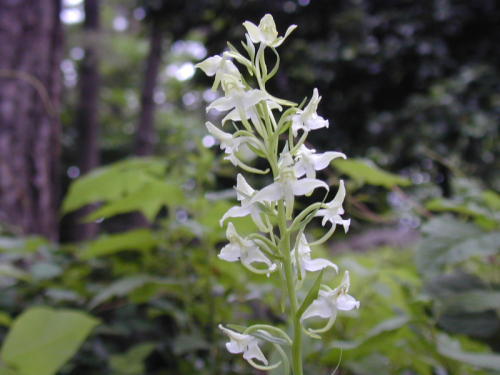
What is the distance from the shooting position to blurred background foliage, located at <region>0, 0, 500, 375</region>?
89 cm

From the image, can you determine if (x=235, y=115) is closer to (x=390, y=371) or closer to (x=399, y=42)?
(x=390, y=371)

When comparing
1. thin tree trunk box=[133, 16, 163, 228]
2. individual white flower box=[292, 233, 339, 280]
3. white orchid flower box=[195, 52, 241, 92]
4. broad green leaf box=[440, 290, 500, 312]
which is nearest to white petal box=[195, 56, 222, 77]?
white orchid flower box=[195, 52, 241, 92]

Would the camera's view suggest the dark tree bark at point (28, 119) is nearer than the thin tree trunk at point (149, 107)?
Yes

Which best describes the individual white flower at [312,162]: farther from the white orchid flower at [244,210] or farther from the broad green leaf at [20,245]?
the broad green leaf at [20,245]

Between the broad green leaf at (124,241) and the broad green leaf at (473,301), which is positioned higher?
the broad green leaf at (124,241)

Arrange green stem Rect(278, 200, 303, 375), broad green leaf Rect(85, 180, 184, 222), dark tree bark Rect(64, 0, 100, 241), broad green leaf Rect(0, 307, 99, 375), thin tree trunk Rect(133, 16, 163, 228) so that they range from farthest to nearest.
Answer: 1. thin tree trunk Rect(133, 16, 163, 228)
2. dark tree bark Rect(64, 0, 100, 241)
3. broad green leaf Rect(85, 180, 184, 222)
4. broad green leaf Rect(0, 307, 99, 375)
5. green stem Rect(278, 200, 303, 375)

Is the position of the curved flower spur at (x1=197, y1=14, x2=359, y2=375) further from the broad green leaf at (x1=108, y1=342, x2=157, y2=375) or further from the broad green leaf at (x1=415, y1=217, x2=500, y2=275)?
the broad green leaf at (x1=108, y1=342, x2=157, y2=375)

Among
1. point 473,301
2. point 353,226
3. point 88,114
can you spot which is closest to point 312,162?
point 473,301

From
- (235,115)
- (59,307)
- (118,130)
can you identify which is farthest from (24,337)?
(118,130)

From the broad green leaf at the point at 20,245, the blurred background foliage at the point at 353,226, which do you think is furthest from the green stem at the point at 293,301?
the broad green leaf at the point at 20,245

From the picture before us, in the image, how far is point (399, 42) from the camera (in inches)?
130

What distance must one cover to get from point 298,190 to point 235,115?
4.7 inches

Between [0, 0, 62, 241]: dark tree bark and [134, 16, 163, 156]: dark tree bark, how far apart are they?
322 centimetres

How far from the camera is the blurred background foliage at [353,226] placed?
0.89 meters
